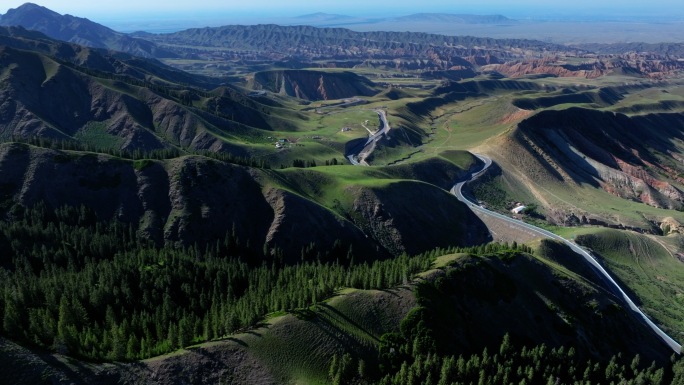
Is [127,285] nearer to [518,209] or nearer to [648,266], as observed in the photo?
[518,209]

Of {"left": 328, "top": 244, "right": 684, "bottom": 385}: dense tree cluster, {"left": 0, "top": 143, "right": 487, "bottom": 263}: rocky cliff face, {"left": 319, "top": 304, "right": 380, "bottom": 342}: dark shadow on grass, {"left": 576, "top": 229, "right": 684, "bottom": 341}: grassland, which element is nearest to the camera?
{"left": 328, "top": 244, "right": 684, "bottom": 385}: dense tree cluster

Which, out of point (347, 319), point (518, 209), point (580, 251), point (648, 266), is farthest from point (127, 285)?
point (648, 266)

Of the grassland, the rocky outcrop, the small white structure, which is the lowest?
the grassland

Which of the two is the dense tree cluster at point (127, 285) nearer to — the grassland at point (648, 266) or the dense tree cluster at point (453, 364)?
the dense tree cluster at point (453, 364)

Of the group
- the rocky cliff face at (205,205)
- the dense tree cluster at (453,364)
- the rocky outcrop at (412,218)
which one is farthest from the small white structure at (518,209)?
the dense tree cluster at (453,364)

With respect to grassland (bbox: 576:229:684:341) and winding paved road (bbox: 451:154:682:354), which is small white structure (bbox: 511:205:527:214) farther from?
grassland (bbox: 576:229:684:341)

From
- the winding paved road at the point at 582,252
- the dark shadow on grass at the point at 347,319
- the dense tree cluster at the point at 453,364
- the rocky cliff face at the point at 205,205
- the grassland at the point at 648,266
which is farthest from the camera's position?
the rocky cliff face at the point at 205,205

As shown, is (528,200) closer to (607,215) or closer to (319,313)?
(607,215)

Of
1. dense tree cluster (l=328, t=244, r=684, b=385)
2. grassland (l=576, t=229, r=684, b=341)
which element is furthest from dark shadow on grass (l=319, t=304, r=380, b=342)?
grassland (l=576, t=229, r=684, b=341)
